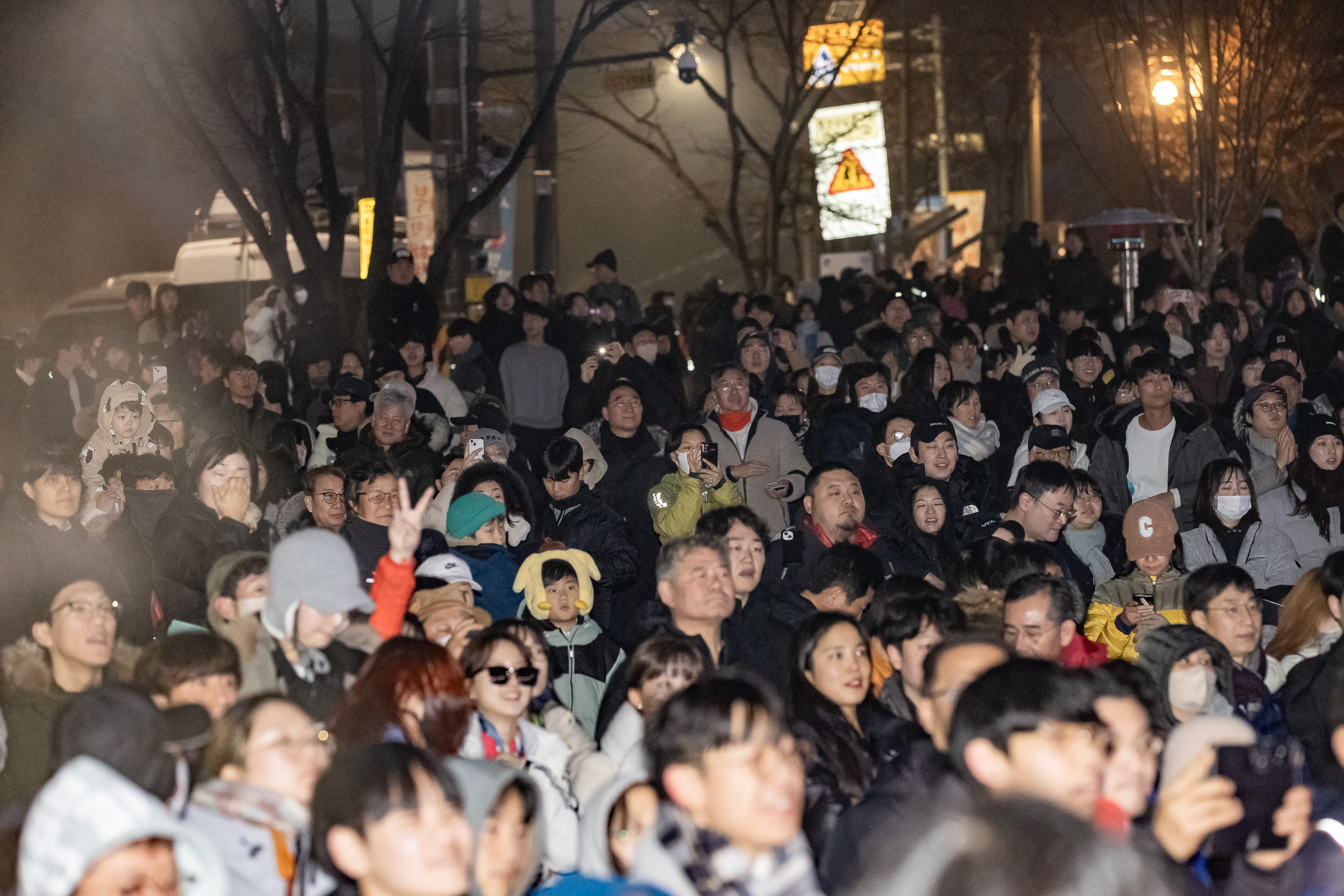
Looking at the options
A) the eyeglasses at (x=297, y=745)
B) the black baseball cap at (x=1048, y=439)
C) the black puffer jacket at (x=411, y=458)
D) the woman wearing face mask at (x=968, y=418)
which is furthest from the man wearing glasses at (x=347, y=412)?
the eyeglasses at (x=297, y=745)

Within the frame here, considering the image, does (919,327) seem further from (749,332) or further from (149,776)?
(149,776)

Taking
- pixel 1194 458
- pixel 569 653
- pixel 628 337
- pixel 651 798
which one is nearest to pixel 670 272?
pixel 628 337

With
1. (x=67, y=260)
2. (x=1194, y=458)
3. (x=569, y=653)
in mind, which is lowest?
(x=569, y=653)

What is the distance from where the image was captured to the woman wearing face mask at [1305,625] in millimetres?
6207

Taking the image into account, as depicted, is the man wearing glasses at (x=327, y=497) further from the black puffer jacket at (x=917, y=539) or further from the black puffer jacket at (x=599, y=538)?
the black puffer jacket at (x=917, y=539)

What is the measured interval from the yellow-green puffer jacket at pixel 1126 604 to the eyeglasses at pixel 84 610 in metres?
4.07

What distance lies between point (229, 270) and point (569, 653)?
15350 millimetres

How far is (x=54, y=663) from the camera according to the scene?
5.50m

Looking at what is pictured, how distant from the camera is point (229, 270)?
21.0 metres

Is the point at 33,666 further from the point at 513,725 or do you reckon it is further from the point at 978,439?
the point at 978,439

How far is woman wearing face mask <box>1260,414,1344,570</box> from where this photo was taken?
827 centimetres

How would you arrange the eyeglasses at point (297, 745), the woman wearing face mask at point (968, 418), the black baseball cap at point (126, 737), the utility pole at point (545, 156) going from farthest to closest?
the utility pole at point (545, 156), the woman wearing face mask at point (968, 418), the eyeglasses at point (297, 745), the black baseball cap at point (126, 737)

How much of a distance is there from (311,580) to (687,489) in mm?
3780

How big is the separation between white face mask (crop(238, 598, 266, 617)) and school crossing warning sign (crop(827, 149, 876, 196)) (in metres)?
19.9
